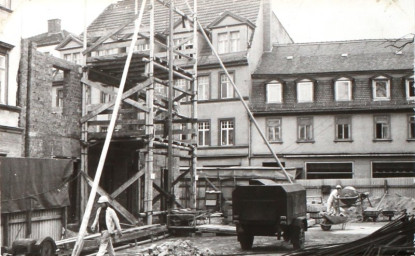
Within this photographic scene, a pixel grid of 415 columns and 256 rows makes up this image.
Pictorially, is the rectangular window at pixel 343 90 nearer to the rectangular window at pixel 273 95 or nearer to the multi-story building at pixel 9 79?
the rectangular window at pixel 273 95

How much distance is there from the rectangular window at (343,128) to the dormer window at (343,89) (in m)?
1.49

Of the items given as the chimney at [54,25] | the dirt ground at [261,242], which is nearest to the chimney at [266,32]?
the chimney at [54,25]

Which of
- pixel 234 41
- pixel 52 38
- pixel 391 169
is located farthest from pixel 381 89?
pixel 52 38

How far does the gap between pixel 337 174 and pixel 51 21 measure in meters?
27.9

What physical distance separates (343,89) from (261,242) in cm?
2335

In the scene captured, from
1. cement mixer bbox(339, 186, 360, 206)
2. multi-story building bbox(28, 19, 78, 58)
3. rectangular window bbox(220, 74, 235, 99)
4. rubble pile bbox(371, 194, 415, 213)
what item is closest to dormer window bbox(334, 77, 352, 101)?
rectangular window bbox(220, 74, 235, 99)

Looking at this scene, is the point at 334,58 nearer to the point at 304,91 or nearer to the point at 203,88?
the point at 304,91

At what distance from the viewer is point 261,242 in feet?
65.2

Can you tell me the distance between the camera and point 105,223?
49.4ft

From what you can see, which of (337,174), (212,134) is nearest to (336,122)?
(337,174)

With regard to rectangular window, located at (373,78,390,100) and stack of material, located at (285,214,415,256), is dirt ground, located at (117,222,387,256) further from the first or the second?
rectangular window, located at (373,78,390,100)

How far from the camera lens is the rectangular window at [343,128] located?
40.3 m

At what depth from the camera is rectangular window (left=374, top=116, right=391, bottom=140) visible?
3941cm

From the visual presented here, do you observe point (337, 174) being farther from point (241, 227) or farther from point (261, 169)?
point (241, 227)
